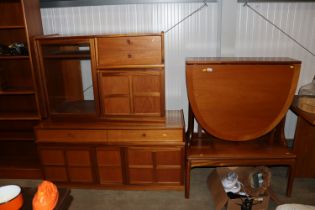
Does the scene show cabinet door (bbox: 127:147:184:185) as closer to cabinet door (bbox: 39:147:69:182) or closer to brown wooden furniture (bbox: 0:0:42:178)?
cabinet door (bbox: 39:147:69:182)

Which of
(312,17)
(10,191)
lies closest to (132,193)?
(10,191)

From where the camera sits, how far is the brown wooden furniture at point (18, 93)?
2.37m

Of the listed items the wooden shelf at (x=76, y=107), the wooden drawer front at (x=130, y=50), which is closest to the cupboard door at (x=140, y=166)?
the wooden shelf at (x=76, y=107)

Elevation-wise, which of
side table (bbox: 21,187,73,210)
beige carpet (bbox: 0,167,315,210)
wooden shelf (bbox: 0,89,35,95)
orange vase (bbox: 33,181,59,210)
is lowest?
beige carpet (bbox: 0,167,315,210)

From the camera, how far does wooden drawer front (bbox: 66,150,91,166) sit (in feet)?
7.64

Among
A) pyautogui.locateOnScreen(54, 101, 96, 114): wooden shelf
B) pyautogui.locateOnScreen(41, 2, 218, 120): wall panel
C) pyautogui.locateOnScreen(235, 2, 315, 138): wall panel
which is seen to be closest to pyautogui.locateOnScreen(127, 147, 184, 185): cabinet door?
pyautogui.locateOnScreen(54, 101, 96, 114): wooden shelf

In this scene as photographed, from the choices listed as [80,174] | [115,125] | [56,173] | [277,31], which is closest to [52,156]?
[56,173]

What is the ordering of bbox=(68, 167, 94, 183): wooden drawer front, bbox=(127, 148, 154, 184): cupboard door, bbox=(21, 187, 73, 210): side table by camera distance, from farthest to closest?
bbox=(68, 167, 94, 183): wooden drawer front < bbox=(127, 148, 154, 184): cupboard door < bbox=(21, 187, 73, 210): side table

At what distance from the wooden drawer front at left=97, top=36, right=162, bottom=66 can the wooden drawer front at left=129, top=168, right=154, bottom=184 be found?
0.97m

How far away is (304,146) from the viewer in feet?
7.99

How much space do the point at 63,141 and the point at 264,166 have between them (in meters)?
1.80

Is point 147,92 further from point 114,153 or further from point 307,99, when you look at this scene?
point 307,99

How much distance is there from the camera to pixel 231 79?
6.83 feet

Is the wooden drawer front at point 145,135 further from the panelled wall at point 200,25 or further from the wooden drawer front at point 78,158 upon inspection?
the panelled wall at point 200,25
